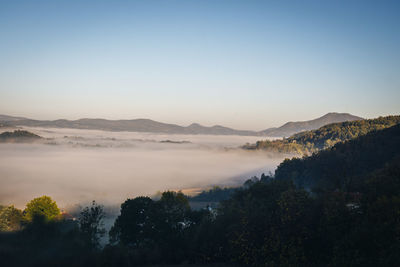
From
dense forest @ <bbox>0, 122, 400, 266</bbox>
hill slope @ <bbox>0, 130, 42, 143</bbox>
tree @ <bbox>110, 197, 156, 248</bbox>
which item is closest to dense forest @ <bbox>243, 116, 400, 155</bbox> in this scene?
tree @ <bbox>110, 197, 156, 248</bbox>

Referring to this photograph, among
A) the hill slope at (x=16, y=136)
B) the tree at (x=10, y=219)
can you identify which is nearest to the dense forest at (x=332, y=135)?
the tree at (x=10, y=219)

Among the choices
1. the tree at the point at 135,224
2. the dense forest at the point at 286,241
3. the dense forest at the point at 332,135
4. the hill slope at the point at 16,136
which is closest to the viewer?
the dense forest at the point at 286,241

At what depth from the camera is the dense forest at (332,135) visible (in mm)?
120625

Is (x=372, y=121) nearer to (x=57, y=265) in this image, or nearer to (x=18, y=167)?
(x=57, y=265)

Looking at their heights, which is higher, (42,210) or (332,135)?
(332,135)

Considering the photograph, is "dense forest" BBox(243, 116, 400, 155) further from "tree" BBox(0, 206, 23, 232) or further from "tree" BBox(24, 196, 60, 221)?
"tree" BBox(0, 206, 23, 232)

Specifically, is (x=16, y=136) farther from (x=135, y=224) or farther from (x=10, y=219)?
(x=135, y=224)

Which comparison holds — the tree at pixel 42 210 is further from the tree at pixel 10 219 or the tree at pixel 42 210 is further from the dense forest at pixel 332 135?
the dense forest at pixel 332 135

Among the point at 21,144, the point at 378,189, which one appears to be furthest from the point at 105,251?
the point at 21,144

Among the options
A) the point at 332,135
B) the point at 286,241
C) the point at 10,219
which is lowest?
the point at 10,219

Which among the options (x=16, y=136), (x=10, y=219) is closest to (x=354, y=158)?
(x=10, y=219)

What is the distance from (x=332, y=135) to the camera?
132m

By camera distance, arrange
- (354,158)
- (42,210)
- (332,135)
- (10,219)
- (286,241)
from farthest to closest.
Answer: (332,135), (354,158), (10,219), (42,210), (286,241)

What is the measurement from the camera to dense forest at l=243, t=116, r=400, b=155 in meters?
121
